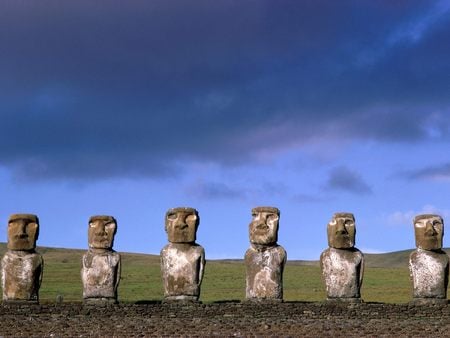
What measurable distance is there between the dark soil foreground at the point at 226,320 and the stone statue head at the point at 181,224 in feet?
6.82

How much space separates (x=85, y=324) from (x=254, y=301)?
4.91 metres

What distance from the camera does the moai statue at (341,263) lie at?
30828 millimetres

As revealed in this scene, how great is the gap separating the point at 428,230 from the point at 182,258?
7273 mm

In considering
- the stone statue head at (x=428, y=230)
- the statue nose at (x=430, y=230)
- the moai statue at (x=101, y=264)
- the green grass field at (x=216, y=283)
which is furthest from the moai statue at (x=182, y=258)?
the green grass field at (x=216, y=283)

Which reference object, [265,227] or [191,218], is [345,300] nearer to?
[265,227]

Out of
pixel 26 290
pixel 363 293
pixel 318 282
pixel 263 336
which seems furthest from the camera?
pixel 318 282

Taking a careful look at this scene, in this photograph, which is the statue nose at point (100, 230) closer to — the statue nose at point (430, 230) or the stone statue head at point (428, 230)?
the stone statue head at point (428, 230)

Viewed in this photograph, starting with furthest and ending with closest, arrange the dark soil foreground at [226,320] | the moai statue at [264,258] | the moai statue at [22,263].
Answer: the moai statue at [264,258], the moai statue at [22,263], the dark soil foreground at [226,320]

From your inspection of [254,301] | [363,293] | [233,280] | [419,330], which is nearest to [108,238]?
[254,301]

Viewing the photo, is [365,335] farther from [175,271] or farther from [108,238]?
[108,238]

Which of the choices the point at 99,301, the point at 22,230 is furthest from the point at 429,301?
the point at 22,230

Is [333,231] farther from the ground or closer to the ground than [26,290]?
farther from the ground

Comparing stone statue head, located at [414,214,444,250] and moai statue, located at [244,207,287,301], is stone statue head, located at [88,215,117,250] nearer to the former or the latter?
moai statue, located at [244,207,287,301]

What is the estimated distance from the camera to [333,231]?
1220 inches
